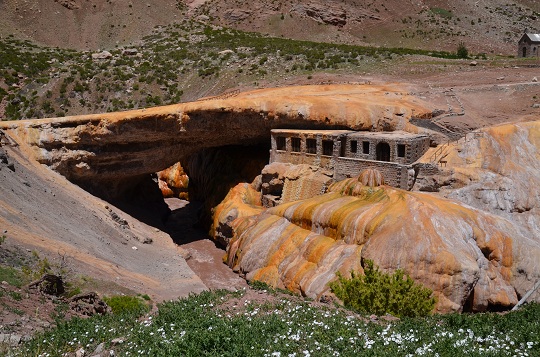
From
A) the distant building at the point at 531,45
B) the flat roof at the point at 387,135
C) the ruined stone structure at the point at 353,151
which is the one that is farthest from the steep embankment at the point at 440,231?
the distant building at the point at 531,45

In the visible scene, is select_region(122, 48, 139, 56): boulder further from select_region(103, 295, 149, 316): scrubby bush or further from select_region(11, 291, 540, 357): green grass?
select_region(11, 291, 540, 357): green grass

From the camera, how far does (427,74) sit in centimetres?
4888

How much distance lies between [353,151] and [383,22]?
53901mm

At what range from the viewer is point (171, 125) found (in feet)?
123

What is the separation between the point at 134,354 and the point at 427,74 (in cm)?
4166

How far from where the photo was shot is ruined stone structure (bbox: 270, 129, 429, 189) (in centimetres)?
3112

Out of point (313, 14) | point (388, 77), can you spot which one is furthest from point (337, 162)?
point (313, 14)

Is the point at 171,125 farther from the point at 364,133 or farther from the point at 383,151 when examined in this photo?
the point at 383,151

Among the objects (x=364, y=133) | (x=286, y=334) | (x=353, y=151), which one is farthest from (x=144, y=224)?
(x=286, y=334)

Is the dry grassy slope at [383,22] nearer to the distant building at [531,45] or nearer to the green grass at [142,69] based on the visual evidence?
the green grass at [142,69]

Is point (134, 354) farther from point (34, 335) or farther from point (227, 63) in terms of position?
point (227, 63)

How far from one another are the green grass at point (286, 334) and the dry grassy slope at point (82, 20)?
61742 millimetres

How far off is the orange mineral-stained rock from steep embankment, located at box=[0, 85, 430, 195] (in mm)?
7954

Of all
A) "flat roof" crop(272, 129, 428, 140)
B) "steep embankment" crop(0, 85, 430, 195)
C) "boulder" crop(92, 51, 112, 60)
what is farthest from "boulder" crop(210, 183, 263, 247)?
"boulder" crop(92, 51, 112, 60)
